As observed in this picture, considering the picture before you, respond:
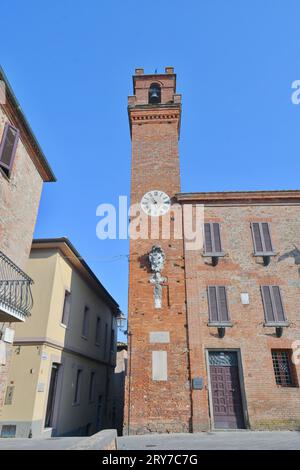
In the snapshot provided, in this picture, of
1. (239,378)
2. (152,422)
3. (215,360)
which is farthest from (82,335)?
(239,378)

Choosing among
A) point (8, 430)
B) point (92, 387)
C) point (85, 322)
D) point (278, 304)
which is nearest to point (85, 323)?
point (85, 322)

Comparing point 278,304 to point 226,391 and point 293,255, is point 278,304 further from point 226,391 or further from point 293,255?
point 226,391

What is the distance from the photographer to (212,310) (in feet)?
40.4

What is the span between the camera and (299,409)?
1083 cm

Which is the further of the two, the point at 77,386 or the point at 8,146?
the point at 77,386

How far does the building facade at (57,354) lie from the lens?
985cm

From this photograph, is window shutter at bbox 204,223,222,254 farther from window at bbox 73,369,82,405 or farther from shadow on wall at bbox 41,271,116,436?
window at bbox 73,369,82,405

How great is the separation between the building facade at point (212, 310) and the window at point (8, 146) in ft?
21.2

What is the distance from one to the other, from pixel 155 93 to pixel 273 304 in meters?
13.3

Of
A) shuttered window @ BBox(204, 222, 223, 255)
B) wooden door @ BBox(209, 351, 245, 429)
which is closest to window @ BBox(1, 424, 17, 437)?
wooden door @ BBox(209, 351, 245, 429)

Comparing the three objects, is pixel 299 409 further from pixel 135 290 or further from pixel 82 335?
pixel 82 335

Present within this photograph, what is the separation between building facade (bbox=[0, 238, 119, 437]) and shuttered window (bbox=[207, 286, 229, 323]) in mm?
5914

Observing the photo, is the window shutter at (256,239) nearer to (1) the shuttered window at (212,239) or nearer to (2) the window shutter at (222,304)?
(1) the shuttered window at (212,239)
